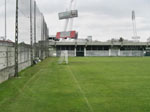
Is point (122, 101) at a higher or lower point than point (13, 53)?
lower

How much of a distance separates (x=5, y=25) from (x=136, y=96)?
11.5 metres

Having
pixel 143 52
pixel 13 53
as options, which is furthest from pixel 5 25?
pixel 143 52

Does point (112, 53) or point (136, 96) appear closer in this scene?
point (136, 96)

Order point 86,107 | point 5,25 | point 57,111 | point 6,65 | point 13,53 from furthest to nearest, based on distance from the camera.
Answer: point 5,25 < point 13,53 < point 6,65 < point 86,107 < point 57,111

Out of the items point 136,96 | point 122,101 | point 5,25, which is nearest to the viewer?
point 122,101

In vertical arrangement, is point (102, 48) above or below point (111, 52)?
above

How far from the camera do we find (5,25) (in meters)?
16.9

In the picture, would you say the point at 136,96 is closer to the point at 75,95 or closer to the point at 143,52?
the point at 75,95

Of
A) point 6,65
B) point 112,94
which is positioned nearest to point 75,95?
point 112,94

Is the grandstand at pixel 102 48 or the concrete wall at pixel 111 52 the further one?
the concrete wall at pixel 111 52

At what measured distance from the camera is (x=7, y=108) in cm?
645

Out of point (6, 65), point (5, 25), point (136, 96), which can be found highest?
point (5, 25)

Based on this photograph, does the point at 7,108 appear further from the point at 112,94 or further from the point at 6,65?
the point at 6,65

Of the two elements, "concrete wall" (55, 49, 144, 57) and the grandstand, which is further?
"concrete wall" (55, 49, 144, 57)
